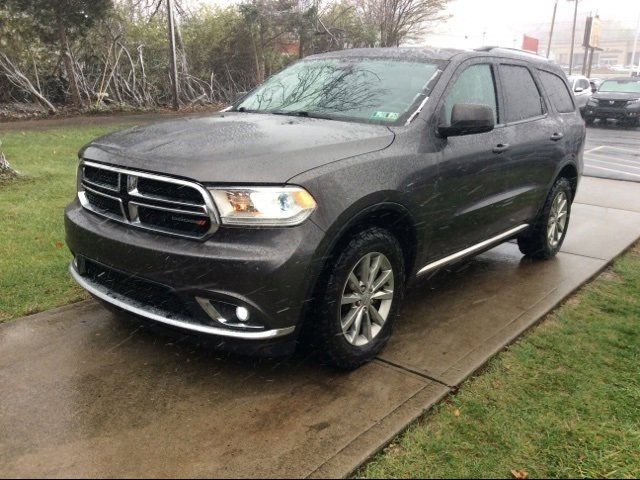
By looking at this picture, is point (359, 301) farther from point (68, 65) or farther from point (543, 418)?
point (68, 65)

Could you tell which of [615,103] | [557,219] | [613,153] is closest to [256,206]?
[557,219]

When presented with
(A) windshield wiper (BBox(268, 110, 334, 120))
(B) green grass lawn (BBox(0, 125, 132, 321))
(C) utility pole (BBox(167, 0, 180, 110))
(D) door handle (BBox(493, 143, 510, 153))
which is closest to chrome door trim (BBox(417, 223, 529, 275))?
(D) door handle (BBox(493, 143, 510, 153))

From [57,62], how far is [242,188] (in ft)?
49.5

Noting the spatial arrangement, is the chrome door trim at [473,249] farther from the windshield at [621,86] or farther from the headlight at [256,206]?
the windshield at [621,86]

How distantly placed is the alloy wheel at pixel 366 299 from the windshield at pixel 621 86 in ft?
70.4

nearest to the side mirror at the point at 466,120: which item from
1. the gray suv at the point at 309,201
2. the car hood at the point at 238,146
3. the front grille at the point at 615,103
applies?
the gray suv at the point at 309,201

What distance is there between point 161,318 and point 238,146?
3.10 feet

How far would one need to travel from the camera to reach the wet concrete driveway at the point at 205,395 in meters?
2.61

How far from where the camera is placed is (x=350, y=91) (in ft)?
13.3

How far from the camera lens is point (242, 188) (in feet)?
9.30

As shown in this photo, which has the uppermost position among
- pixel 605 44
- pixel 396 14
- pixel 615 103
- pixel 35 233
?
pixel 396 14

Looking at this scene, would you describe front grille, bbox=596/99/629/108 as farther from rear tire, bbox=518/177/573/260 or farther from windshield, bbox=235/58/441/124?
windshield, bbox=235/58/441/124

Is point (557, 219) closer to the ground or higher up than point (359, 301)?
closer to the ground

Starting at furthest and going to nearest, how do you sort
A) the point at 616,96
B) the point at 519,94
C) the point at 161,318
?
1. the point at 616,96
2. the point at 519,94
3. the point at 161,318
